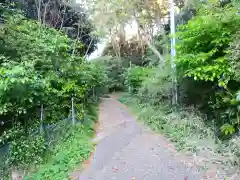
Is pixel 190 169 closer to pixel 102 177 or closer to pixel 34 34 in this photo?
pixel 102 177

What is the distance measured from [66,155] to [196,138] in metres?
3.57

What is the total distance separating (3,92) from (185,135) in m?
4.98

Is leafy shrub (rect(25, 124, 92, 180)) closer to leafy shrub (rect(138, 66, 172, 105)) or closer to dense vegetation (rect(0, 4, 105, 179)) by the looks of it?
dense vegetation (rect(0, 4, 105, 179))

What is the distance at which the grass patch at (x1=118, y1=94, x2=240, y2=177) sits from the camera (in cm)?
500

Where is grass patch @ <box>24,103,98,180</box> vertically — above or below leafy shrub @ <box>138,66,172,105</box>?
below

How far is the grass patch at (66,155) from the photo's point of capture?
5133mm

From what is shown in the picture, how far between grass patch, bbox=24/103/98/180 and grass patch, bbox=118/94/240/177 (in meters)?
2.55

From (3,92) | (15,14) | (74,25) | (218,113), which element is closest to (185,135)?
(218,113)

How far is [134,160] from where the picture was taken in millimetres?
5570

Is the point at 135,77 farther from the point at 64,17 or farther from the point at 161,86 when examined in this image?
the point at 161,86

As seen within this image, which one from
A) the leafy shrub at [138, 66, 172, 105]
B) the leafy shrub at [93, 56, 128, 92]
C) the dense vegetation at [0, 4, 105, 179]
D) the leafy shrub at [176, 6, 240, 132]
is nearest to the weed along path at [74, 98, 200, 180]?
the dense vegetation at [0, 4, 105, 179]

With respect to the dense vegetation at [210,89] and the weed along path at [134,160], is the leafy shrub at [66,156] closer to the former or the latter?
the weed along path at [134,160]

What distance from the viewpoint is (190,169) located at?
4.94 metres

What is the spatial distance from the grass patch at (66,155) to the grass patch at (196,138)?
255 cm
